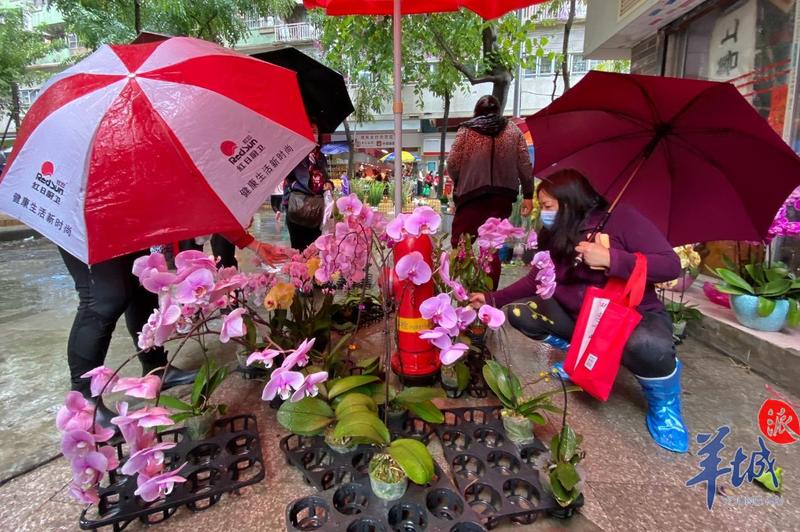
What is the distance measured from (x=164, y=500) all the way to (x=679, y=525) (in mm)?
1719

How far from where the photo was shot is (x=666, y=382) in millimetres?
1760

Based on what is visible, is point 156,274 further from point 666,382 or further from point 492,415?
point 666,382

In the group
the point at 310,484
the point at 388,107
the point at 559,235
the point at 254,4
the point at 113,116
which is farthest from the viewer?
the point at 388,107

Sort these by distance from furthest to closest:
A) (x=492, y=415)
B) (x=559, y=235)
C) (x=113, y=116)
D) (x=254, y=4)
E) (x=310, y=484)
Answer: (x=254, y=4) < (x=559, y=235) < (x=492, y=415) < (x=310, y=484) < (x=113, y=116)

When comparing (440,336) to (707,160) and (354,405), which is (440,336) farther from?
(707,160)

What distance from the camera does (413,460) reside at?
49.6 inches

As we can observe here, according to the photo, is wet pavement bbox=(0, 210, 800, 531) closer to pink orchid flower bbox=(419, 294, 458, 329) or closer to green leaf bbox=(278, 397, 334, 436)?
green leaf bbox=(278, 397, 334, 436)

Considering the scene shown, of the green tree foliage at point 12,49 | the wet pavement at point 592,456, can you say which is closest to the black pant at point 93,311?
the wet pavement at point 592,456

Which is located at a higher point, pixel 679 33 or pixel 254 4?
pixel 254 4

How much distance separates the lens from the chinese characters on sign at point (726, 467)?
130cm

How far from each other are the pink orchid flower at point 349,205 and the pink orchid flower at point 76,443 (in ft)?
3.26

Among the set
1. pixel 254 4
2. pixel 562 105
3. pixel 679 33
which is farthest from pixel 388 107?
pixel 562 105

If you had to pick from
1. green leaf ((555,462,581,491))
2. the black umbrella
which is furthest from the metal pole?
green leaf ((555,462,581,491))

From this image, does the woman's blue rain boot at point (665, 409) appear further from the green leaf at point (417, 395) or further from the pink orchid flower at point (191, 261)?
the pink orchid flower at point (191, 261)
